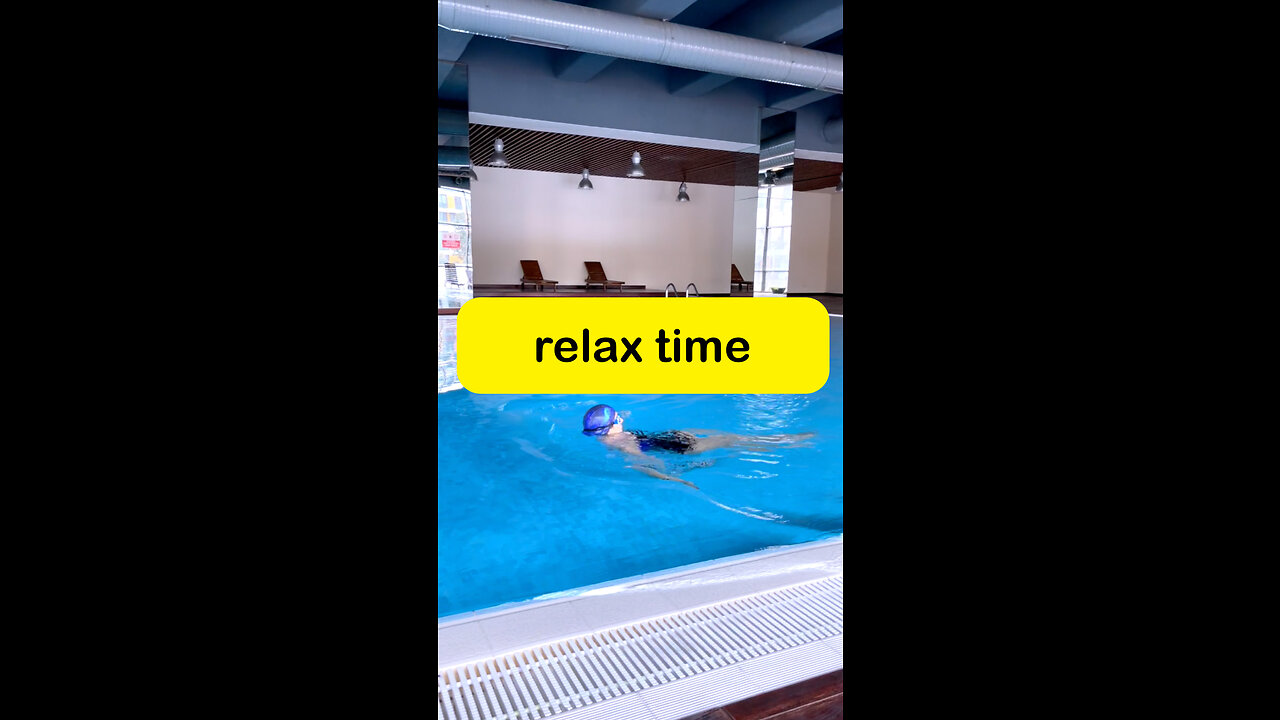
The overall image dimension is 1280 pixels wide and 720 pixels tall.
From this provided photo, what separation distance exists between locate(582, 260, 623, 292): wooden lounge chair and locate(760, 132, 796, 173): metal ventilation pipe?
6584mm

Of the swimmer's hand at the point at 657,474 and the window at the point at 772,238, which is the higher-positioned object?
the window at the point at 772,238

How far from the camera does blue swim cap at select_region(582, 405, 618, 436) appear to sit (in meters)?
5.63

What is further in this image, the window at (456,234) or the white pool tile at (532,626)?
the window at (456,234)

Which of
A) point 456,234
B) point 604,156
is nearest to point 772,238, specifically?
point 604,156

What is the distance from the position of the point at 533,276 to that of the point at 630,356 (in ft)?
25.6

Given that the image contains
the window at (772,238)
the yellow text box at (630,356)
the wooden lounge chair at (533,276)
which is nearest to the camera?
the yellow text box at (630,356)

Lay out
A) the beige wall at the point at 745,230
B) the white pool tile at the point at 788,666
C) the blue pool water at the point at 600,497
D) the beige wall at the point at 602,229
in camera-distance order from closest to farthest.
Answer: the white pool tile at the point at 788,666 → the blue pool water at the point at 600,497 → the beige wall at the point at 745,230 → the beige wall at the point at 602,229

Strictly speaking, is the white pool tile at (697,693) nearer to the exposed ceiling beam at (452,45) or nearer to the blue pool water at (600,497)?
the blue pool water at (600,497)

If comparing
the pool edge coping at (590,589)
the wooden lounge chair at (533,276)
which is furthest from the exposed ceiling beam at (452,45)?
the wooden lounge chair at (533,276)

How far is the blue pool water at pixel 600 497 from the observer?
3.25 meters

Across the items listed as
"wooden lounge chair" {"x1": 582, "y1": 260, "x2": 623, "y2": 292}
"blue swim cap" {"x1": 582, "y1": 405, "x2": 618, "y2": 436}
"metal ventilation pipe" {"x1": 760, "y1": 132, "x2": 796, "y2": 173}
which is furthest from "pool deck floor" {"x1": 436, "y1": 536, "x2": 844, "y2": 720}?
"wooden lounge chair" {"x1": 582, "y1": 260, "x2": 623, "y2": 292}

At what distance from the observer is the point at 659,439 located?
5.52 meters

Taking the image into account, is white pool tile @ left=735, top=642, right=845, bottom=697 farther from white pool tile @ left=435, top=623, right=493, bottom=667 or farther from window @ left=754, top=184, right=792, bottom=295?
window @ left=754, top=184, right=792, bottom=295
